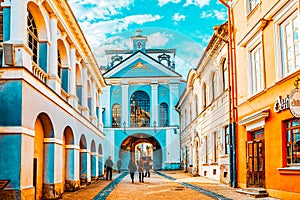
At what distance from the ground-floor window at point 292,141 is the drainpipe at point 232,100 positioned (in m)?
5.11

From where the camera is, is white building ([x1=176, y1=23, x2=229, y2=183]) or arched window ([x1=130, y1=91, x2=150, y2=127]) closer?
white building ([x1=176, y1=23, x2=229, y2=183])

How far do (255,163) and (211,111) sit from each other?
26.5ft

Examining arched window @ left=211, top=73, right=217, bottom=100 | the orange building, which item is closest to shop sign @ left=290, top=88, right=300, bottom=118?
the orange building

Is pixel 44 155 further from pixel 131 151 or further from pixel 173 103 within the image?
pixel 131 151

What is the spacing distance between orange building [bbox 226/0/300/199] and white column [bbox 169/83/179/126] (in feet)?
88.4

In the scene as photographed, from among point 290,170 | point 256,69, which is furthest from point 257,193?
point 256,69

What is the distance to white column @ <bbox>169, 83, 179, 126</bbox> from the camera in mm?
44500

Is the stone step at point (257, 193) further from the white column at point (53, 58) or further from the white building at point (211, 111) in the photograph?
the white column at point (53, 58)

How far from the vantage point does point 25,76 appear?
11.1 m

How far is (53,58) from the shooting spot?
14.8 m

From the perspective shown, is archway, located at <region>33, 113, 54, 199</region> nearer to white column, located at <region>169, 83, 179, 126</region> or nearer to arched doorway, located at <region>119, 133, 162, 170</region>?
arched doorway, located at <region>119, 133, 162, 170</region>

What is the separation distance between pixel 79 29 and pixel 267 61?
344 inches

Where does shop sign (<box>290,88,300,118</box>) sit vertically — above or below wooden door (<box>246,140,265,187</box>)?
above

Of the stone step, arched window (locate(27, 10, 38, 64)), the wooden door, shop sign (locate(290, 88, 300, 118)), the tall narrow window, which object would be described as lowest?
the stone step
